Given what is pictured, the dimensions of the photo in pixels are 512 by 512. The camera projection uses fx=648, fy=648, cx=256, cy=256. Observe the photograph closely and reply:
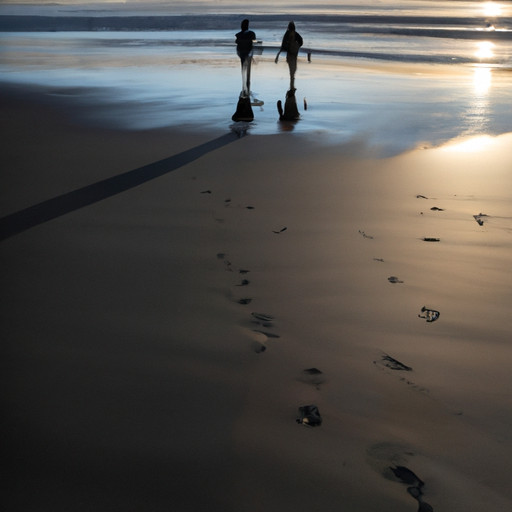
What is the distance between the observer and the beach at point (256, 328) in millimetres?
2611

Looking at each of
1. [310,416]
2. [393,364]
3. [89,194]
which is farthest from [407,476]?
[89,194]

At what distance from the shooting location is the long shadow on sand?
19.2 ft

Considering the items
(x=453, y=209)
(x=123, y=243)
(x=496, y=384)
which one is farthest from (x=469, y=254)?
(x=123, y=243)

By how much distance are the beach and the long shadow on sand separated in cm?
4

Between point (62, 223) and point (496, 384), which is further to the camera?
point (62, 223)

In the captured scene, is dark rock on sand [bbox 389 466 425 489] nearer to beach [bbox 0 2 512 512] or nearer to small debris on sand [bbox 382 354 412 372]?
beach [bbox 0 2 512 512]

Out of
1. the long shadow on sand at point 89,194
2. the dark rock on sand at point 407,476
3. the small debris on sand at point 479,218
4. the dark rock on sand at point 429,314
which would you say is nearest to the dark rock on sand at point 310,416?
the dark rock on sand at point 407,476

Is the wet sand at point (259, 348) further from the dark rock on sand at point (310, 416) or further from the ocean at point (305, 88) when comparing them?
the ocean at point (305, 88)

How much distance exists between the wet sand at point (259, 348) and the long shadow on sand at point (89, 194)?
16 centimetres

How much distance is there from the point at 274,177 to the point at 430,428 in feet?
16.6

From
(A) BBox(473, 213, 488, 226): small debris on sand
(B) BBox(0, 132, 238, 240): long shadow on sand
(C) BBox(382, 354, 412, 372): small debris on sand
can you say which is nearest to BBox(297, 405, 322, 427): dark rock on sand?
(C) BBox(382, 354, 412, 372): small debris on sand

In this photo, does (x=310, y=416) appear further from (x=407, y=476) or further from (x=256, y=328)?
(x=256, y=328)

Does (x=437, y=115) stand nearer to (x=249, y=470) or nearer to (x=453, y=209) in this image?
(x=453, y=209)

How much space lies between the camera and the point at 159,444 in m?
2.79
